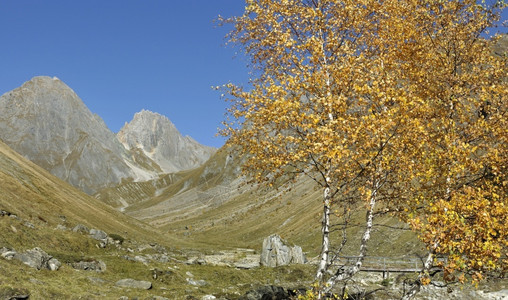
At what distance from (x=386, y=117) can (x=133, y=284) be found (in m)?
24.1

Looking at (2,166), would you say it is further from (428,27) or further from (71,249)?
(428,27)

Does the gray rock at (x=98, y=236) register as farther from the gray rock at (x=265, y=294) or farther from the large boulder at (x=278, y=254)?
the gray rock at (x=265, y=294)

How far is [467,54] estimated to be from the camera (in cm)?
→ 2022

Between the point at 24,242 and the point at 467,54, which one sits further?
the point at 24,242

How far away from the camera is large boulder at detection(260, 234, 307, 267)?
187 ft

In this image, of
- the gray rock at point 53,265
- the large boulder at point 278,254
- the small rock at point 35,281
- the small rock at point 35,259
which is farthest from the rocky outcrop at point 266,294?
the large boulder at point 278,254

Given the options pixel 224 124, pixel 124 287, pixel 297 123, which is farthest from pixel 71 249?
pixel 297 123

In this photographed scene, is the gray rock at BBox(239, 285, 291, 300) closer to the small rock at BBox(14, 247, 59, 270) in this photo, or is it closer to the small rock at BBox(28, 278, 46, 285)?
the small rock at BBox(28, 278, 46, 285)

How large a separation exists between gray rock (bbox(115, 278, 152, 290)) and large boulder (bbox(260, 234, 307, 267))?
28849mm

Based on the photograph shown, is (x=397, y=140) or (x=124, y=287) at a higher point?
(x=397, y=140)

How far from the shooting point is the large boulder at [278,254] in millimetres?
56888

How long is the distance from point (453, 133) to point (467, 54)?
5965 millimetres

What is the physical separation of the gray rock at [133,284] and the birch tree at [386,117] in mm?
17851

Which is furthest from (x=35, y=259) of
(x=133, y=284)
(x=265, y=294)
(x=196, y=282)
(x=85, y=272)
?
(x=265, y=294)
